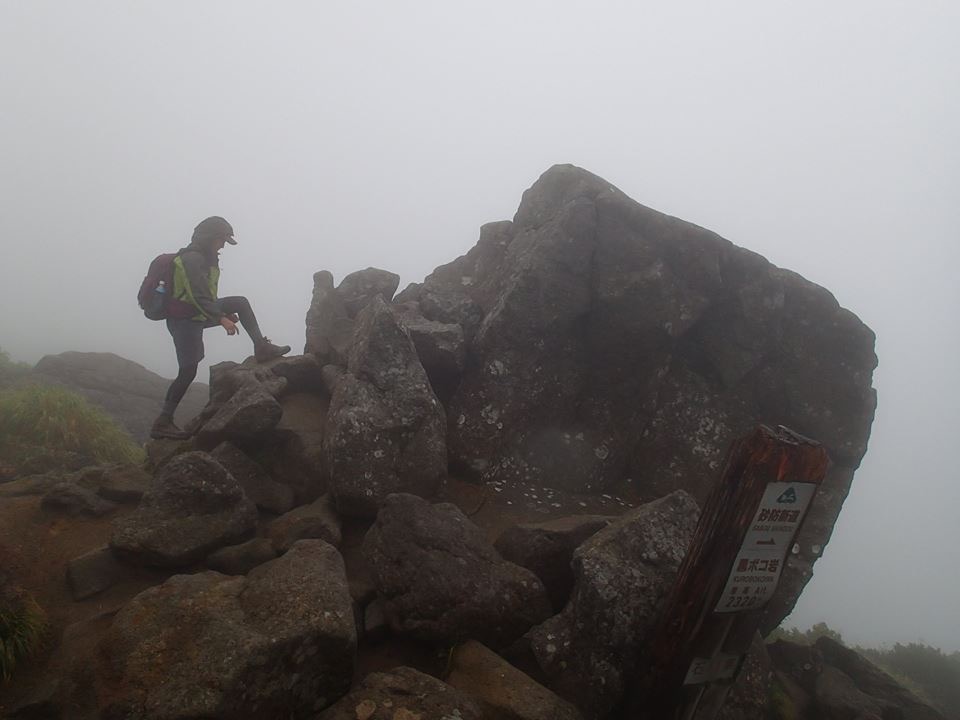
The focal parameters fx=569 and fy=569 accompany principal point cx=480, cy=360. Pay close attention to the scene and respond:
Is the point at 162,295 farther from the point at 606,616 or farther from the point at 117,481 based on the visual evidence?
the point at 606,616

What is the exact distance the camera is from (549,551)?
9.11 meters

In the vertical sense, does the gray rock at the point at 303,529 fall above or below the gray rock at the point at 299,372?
below

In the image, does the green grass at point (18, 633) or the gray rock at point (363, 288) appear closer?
the green grass at point (18, 633)

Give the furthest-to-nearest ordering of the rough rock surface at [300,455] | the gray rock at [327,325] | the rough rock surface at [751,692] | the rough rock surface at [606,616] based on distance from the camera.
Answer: the gray rock at [327,325] → the rough rock surface at [300,455] → the rough rock surface at [751,692] → the rough rock surface at [606,616]

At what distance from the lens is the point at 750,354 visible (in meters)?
12.8

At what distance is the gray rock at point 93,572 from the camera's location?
7.92 meters

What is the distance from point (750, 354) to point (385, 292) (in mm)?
9446

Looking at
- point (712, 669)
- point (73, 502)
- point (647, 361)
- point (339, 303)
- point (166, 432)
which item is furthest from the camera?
point (339, 303)

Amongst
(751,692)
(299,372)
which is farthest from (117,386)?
(751,692)

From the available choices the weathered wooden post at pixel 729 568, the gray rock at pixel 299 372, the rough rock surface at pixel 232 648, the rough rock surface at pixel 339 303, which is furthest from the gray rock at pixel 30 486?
the weathered wooden post at pixel 729 568

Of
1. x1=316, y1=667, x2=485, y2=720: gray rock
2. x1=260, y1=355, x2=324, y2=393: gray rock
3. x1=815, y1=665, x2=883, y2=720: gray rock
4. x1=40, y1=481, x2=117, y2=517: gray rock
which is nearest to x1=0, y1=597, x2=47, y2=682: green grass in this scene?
x1=40, y1=481, x2=117, y2=517: gray rock

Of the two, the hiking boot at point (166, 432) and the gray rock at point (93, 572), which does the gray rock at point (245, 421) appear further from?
the gray rock at point (93, 572)

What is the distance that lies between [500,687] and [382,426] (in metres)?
4.71

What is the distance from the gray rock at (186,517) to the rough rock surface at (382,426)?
161 cm
